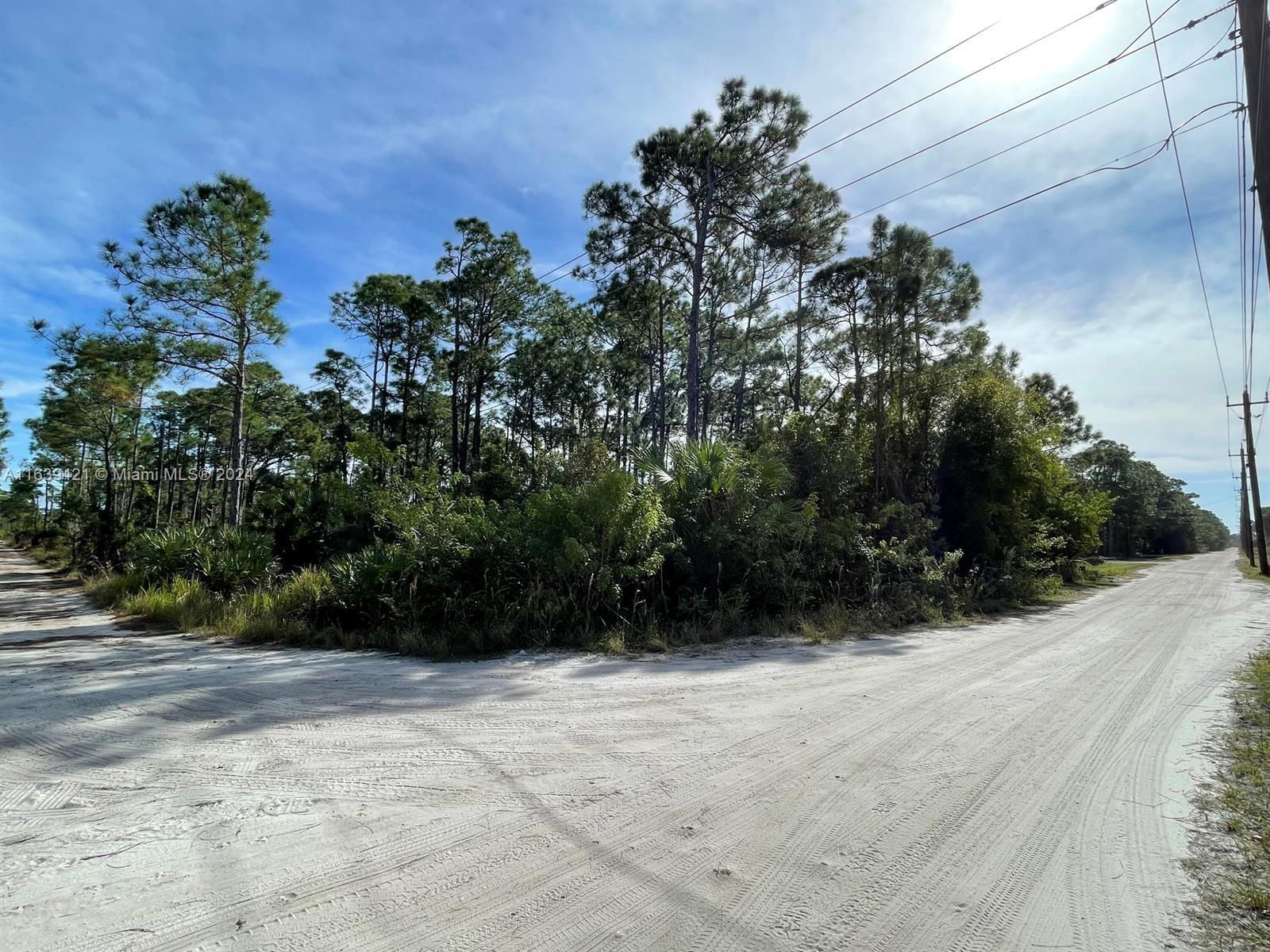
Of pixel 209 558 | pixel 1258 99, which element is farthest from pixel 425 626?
pixel 1258 99

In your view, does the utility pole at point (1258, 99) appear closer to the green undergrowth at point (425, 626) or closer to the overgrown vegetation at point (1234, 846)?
the overgrown vegetation at point (1234, 846)

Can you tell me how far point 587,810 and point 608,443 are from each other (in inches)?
673

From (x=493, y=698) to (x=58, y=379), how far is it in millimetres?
26522

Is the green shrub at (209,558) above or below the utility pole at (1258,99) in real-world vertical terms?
below

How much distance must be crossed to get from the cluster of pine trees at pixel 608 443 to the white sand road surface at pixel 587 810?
104 inches

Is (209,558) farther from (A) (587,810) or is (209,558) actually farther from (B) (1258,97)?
(B) (1258,97)

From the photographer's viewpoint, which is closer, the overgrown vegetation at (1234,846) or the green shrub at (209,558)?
the overgrown vegetation at (1234,846)

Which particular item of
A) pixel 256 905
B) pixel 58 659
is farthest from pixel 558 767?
pixel 58 659

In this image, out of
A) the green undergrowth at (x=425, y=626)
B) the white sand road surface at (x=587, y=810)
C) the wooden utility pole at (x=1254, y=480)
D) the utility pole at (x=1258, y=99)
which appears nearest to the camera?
the white sand road surface at (x=587, y=810)

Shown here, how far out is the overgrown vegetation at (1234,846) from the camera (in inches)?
87.3

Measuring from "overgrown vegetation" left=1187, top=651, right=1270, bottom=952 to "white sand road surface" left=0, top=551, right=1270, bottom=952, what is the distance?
0.11m

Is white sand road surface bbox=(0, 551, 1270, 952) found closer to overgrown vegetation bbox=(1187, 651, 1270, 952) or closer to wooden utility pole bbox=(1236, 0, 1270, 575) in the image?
overgrown vegetation bbox=(1187, 651, 1270, 952)

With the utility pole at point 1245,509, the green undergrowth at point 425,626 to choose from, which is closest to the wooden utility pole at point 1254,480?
the utility pole at point 1245,509

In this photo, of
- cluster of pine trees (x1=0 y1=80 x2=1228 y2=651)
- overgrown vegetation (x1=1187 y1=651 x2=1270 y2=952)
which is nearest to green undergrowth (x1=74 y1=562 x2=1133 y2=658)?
cluster of pine trees (x1=0 y1=80 x2=1228 y2=651)
